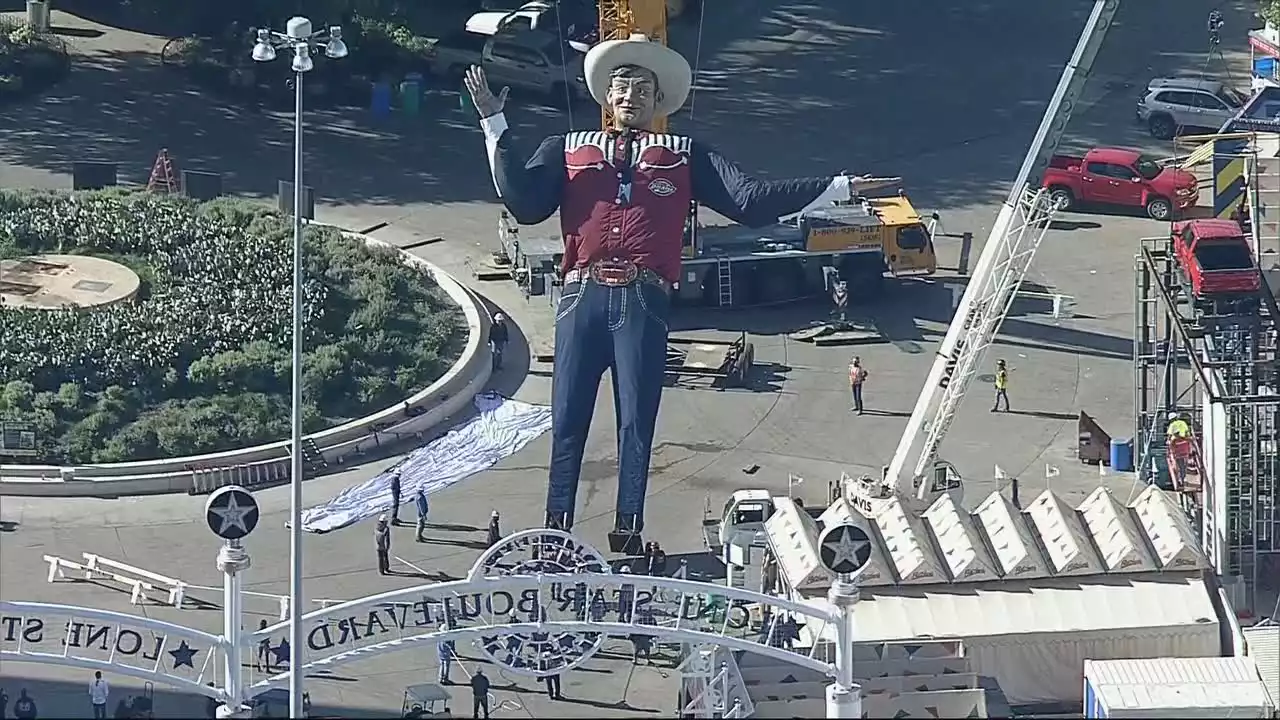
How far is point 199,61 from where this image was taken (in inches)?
2788

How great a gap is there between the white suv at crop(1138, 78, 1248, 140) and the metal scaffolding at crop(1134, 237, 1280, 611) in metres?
18.5

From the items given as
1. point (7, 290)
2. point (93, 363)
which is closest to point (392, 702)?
point (93, 363)

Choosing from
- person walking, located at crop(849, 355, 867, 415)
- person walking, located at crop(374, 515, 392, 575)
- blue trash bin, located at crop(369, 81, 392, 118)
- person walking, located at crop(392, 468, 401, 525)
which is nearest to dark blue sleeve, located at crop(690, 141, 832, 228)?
person walking, located at crop(374, 515, 392, 575)

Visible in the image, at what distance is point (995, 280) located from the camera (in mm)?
45438

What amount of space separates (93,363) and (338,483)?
5.16 meters

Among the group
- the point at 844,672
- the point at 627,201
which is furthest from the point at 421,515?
the point at 844,672

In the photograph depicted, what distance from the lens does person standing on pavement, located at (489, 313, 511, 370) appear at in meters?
54.0

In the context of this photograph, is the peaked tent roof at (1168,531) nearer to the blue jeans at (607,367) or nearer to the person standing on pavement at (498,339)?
the blue jeans at (607,367)

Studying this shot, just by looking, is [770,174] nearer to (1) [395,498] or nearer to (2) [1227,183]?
(2) [1227,183]

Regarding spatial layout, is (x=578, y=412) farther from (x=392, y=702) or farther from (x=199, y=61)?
(x=199, y=61)

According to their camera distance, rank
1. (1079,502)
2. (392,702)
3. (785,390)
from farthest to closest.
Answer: (785,390) → (1079,502) → (392,702)

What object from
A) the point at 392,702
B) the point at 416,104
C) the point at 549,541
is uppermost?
the point at 416,104

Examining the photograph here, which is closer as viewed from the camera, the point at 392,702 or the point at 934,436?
the point at 392,702

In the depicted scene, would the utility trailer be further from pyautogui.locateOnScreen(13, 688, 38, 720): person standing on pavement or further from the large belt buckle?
pyautogui.locateOnScreen(13, 688, 38, 720): person standing on pavement
